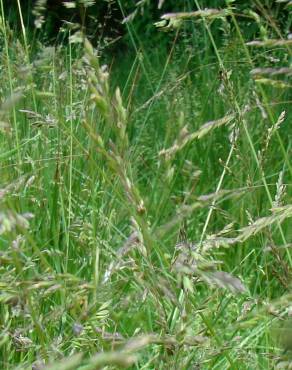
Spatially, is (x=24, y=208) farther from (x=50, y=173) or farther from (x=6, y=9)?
(x=6, y=9)

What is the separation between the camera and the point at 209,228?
2355 millimetres

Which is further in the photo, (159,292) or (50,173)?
(50,173)

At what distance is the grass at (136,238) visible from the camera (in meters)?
0.91

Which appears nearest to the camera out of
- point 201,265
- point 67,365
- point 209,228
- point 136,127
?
point 67,365

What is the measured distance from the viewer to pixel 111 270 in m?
1.00

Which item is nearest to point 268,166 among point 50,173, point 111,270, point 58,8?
point 50,173

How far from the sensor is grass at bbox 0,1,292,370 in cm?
91

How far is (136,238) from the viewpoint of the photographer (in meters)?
1.00

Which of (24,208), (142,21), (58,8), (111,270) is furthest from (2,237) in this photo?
(58,8)

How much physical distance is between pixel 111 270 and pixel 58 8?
6210 mm

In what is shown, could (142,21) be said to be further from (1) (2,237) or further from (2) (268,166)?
(1) (2,237)

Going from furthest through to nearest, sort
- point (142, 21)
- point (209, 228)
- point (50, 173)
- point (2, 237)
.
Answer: point (142, 21) < point (209, 228) < point (50, 173) < point (2, 237)

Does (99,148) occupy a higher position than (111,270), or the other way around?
(99,148)

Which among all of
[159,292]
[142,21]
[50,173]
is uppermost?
[159,292]
